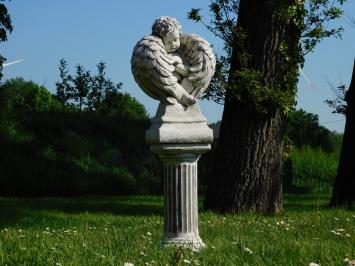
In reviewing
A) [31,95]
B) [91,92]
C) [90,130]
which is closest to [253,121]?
[90,130]

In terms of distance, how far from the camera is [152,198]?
15.7 metres

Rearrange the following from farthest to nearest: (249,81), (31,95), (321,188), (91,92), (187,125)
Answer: (31,95), (91,92), (321,188), (249,81), (187,125)

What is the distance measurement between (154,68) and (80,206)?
7529 mm

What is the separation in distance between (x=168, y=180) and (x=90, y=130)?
12436mm

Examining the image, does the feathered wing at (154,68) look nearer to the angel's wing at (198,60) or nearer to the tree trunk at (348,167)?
the angel's wing at (198,60)

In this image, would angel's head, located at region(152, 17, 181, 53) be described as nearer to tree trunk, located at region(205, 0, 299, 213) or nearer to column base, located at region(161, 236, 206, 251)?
column base, located at region(161, 236, 206, 251)

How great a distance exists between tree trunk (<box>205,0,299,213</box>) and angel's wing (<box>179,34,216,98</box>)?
17.0 ft

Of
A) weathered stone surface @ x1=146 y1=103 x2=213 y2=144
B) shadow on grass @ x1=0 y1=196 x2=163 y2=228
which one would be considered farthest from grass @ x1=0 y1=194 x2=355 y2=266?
weathered stone surface @ x1=146 y1=103 x2=213 y2=144

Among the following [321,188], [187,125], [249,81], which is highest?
[249,81]

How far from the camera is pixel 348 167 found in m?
14.2

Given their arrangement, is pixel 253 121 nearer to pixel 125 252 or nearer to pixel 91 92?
pixel 125 252

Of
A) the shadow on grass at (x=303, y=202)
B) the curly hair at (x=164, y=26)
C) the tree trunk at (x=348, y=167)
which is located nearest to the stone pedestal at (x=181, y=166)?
the curly hair at (x=164, y=26)

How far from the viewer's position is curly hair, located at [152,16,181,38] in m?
6.51

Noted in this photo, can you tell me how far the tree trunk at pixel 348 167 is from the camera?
1409 centimetres
